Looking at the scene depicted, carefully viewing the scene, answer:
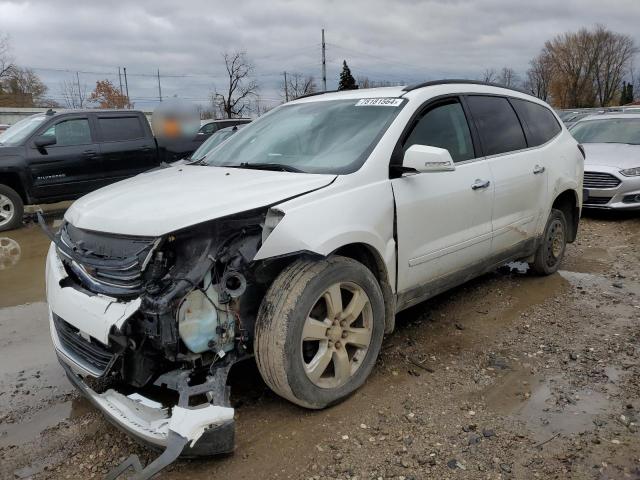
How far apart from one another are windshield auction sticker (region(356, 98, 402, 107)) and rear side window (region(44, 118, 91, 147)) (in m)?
7.15

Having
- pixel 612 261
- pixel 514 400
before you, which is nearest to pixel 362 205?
pixel 514 400

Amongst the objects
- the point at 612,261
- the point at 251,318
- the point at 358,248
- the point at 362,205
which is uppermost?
the point at 362,205

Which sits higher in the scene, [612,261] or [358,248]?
[358,248]

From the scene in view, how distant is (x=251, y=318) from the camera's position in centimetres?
275

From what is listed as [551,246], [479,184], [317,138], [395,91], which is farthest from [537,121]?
[317,138]

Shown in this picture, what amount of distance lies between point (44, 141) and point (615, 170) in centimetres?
910

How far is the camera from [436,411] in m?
2.88

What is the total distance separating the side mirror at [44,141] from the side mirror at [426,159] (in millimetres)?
7415

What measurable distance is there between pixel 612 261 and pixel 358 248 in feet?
13.8

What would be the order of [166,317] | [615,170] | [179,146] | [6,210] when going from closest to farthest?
[166,317] < [615,170] < [6,210] < [179,146]

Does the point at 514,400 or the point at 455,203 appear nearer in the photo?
the point at 514,400

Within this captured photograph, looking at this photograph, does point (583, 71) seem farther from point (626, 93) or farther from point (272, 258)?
point (272, 258)

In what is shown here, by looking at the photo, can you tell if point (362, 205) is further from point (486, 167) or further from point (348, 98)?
point (486, 167)

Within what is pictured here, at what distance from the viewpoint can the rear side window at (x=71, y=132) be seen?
8906 mm
